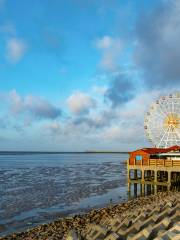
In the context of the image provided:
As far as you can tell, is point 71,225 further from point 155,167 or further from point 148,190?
point 148,190

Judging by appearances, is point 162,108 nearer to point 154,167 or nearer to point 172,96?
point 172,96

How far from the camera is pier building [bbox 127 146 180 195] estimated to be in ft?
102

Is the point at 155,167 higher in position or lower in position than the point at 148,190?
higher

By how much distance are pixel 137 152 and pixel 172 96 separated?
17201 mm

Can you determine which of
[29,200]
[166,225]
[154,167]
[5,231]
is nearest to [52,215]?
[5,231]

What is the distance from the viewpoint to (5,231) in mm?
20234

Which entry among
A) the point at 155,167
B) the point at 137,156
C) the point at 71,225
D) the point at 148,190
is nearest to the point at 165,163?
the point at 155,167

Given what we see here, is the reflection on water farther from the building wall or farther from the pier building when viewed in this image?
the building wall

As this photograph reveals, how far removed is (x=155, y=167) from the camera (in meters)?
31.8

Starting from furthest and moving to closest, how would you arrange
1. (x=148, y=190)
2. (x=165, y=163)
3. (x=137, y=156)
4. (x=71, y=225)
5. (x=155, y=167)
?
(x=148, y=190), (x=137, y=156), (x=155, y=167), (x=165, y=163), (x=71, y=225)

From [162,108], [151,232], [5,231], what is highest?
[162,108]

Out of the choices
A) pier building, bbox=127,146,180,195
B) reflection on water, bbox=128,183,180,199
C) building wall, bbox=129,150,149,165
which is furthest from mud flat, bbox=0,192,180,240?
building wall, bbox=129,150,149,165

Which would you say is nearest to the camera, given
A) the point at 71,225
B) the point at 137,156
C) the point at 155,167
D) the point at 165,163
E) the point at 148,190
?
the point at 71,225

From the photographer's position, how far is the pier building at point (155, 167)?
31.2 metres
